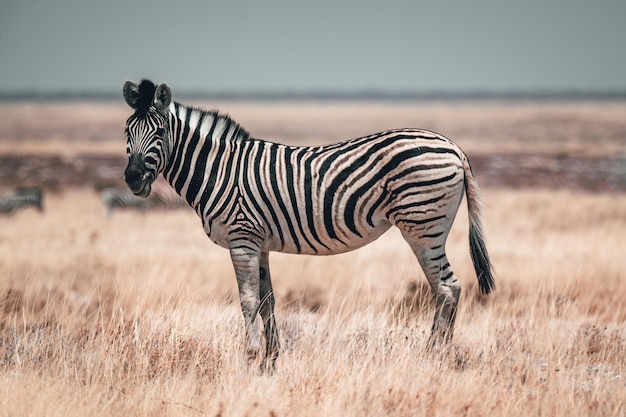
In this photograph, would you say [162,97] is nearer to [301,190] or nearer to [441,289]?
[301,190]

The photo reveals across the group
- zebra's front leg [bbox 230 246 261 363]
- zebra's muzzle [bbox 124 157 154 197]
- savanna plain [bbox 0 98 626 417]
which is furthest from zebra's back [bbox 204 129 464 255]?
savanna plain [bbox 0 98 626 417]

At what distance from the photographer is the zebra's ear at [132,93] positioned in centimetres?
673

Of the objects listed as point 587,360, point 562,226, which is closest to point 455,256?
point 562,226

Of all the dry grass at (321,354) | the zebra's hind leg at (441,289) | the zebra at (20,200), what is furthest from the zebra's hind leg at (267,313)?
→ the zebra at (20,200)

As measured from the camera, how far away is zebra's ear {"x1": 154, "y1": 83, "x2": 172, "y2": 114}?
6.65 metres

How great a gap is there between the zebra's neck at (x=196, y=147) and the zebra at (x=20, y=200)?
55.7 feet

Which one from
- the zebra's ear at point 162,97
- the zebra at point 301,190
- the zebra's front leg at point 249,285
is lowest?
the zebra's front leg at point 249,285

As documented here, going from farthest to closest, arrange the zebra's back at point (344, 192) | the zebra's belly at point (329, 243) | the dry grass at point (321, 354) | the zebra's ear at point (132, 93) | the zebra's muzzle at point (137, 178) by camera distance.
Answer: the zebra's belly at point (329, 243) < the zebra's ear at point (132, 93) < the zebra's back at point (344, 192) < the zebra's muzzle at point (137, 178) < the dry grass at point (321, 354)

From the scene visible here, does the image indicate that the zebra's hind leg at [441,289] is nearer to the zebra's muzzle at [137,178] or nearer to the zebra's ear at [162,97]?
the zebra's muzzle at [137,178]

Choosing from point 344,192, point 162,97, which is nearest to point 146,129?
point 162,97

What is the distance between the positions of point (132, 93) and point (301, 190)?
1.78 m

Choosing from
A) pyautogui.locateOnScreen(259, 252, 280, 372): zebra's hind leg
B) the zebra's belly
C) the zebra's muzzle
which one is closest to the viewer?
the zebra's muzzle

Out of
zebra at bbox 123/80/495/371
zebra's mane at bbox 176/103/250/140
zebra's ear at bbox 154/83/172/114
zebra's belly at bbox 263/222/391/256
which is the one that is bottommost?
zebra's belly at bbox 263/222/391/256

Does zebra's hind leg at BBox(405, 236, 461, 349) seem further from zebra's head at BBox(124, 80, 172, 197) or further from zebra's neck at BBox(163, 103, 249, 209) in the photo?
zebra's head at BBox(124, 80, 172, 197)
